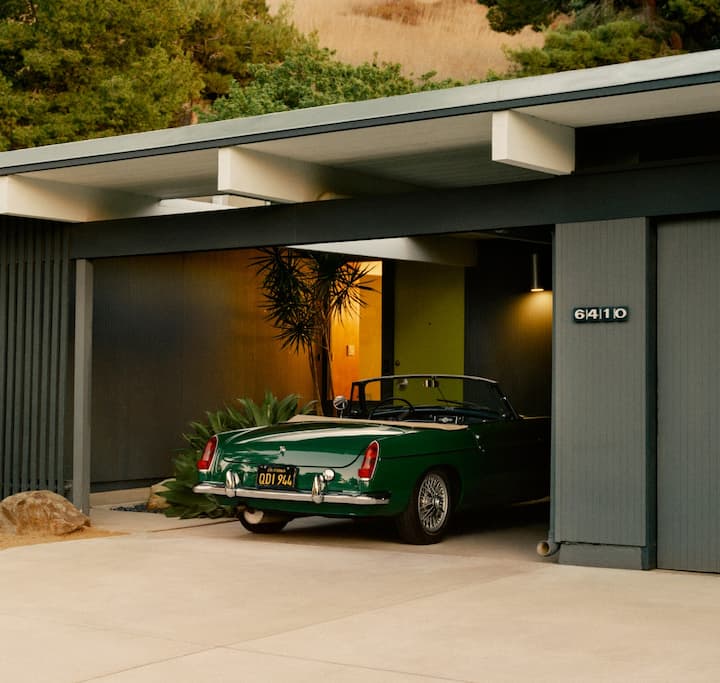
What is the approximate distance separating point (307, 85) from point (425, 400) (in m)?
26.9

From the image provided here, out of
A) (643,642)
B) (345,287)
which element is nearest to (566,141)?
(643,642)

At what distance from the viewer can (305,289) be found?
14133 millimetres

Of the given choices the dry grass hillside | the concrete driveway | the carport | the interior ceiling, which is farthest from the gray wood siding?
the dry grass hillside

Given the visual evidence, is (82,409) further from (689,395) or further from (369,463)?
(689,395)

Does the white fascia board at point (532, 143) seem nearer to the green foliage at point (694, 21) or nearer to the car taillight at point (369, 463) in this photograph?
the car taillight at point (369, 463)

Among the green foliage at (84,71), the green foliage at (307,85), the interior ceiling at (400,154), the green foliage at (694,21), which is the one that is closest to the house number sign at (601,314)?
the interior ceiling at (400,154)

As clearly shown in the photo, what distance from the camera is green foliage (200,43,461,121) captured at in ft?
116

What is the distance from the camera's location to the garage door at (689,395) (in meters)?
8.06

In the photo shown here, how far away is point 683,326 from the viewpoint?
8.23 m

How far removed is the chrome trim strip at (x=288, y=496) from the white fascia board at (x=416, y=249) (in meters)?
4.49

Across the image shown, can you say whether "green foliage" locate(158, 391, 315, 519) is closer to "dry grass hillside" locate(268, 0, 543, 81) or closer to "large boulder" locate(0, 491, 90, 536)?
"large boulder" locate(0, 491, 90, 536)

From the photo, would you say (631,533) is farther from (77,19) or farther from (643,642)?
(77,19)

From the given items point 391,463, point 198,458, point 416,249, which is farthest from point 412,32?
point 391,463

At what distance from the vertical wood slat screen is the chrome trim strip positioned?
2.21 meters
